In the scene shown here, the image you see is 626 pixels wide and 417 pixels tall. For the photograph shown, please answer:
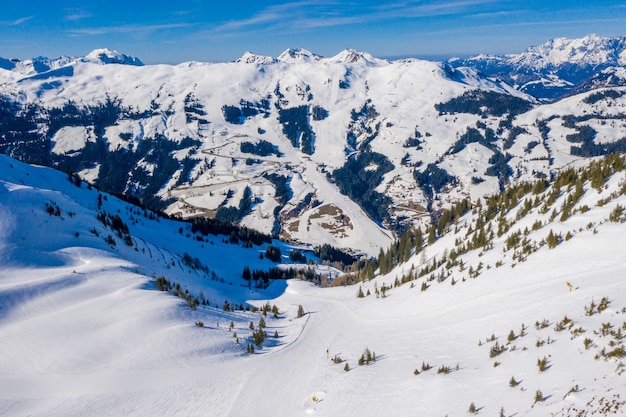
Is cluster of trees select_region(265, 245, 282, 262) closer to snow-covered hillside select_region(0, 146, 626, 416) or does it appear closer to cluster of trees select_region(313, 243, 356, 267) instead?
cluster of trees select_region(313, 243, 356, 267)

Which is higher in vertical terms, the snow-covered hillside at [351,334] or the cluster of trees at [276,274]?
the snow-covered hillside at [351,334]

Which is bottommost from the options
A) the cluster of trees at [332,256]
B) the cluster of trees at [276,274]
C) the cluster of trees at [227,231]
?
the cluster of trees at [332,256]

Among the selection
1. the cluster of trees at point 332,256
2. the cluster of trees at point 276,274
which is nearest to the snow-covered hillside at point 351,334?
the cluster of trees at point 276,274

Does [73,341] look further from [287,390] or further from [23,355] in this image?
[287,390]

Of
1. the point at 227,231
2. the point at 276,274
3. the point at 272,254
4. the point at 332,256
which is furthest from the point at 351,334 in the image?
the point at 332,256

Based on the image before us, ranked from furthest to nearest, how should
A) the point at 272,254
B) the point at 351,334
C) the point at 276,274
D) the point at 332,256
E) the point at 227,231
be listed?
1. the point at 332,256
2. the point at 227,231
3. the point at 272,254
4. the point at 276,274
5. the point at 351,334

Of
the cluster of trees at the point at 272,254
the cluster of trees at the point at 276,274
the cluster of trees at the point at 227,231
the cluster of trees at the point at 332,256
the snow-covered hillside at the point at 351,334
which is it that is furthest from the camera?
the cluster of trees at the point at 332,256

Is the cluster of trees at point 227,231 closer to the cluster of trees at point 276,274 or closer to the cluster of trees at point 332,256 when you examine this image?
the cluster of trees at point 332,256

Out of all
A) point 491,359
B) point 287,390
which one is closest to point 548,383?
point 491,359

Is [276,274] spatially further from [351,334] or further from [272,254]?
[351,334]
